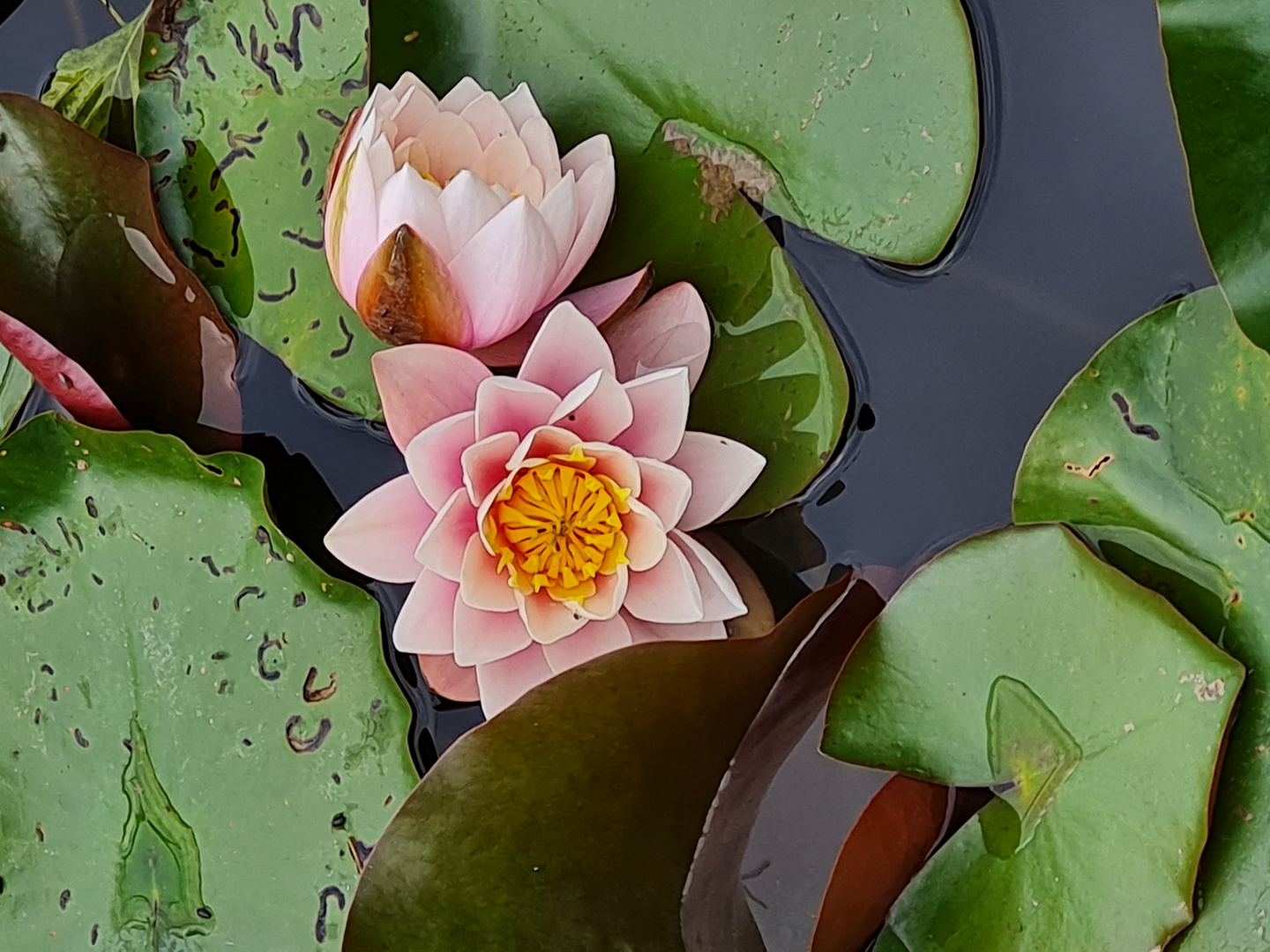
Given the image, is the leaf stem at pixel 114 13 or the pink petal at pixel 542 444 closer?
the pink petal at pixel 542 444

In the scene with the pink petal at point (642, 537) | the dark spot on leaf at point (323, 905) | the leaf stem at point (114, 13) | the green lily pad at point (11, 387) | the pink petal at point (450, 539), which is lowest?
the dark spot on leaf at point (323, 905)

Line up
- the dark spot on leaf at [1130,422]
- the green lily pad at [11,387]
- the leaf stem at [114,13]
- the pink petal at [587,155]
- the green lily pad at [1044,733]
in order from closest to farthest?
the green lily pad at [1044,733] < the dark spot on leaf at [1130,422] < the pink petal at [587,155] < the green lily pad at [11,387] < the leaf stem at [114,13]

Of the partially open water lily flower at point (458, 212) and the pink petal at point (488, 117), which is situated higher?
the pink petal at point (488, 117)

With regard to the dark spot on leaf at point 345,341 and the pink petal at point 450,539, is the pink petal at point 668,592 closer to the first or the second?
the pink petal at point 450,539

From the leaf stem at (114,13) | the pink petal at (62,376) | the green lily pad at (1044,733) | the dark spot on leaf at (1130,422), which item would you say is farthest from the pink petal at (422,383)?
the leaf stem at (114,13)

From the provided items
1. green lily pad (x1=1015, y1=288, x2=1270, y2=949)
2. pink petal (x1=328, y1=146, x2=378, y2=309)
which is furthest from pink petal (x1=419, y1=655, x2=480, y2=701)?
green lily pad (x1=1015, y1=288, x2=1270, y2=949)

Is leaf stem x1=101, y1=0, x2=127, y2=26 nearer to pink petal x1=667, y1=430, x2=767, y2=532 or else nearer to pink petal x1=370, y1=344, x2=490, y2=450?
pink petal x1=370, y1=344, x2=490, y2=450
